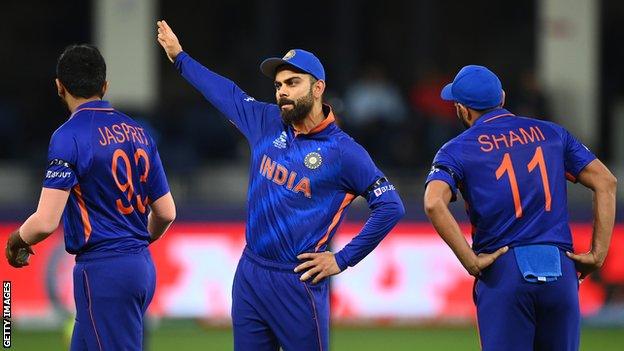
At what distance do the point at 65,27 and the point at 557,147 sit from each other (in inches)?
438

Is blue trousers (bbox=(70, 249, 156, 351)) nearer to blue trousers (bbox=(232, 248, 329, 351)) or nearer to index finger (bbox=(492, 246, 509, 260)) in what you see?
blue trousers (bbox=(232, 248, 329, 351))

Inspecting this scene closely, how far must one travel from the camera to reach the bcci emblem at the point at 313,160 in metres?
6.80

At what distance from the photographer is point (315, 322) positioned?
675 cm

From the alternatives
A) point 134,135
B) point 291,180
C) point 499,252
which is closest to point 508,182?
point 499,252

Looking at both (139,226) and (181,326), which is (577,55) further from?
(139,226)

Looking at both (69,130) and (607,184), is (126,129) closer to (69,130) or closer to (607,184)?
(69,130)

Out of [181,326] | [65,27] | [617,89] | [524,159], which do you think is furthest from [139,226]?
[617,89]

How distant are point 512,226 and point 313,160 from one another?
1.09 meters

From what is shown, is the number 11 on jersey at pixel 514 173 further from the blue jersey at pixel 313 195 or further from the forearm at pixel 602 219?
the blue jersey at pixel 313 195

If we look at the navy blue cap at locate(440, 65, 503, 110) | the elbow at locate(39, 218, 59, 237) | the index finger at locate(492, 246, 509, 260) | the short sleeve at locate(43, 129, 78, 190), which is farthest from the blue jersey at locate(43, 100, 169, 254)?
the index finger at locate(492, 246, 509, 260)

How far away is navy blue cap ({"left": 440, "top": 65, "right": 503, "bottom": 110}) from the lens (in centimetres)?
675

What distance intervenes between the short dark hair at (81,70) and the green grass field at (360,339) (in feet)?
17.1

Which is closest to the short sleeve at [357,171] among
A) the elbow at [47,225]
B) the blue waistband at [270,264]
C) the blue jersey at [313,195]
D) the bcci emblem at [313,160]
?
the blue jersey at [313,195]

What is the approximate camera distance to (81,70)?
6.62 metres
